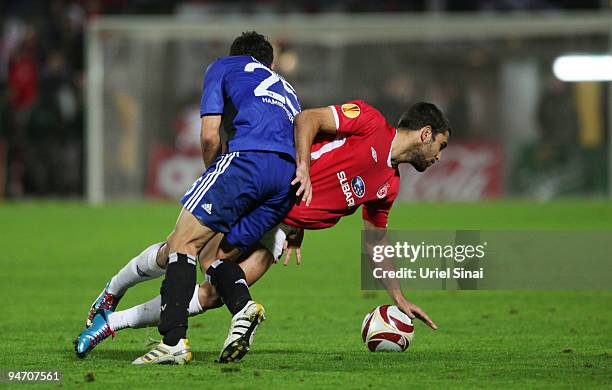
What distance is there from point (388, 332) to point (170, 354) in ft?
4.44

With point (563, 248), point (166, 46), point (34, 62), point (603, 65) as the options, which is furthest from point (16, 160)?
point (563, 248)

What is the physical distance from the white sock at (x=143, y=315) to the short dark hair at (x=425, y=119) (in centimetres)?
145

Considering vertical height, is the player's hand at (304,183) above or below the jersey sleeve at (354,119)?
below

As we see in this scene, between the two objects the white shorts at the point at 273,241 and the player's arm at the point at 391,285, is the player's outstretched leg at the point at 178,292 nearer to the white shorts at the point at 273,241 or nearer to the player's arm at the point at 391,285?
the white shorts at the point at 273,241

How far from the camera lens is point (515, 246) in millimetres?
12375

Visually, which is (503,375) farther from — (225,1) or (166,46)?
(225,1)

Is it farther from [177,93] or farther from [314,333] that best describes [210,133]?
[177,93]

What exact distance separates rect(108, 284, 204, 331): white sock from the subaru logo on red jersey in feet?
3.28

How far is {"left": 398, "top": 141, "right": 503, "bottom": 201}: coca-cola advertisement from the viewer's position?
2127 cm

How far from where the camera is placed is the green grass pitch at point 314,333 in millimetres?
5758

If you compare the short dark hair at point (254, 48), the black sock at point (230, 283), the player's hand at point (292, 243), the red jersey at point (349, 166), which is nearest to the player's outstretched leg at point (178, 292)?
the black sock at point (230, 283)

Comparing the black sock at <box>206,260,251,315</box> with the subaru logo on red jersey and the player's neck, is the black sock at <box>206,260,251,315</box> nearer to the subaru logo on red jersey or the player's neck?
the subaru logo on red jersey

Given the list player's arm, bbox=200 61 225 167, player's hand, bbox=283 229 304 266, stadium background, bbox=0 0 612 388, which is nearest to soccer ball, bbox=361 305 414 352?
player's hand, bbox=283 229 304 266

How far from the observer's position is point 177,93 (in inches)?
869
